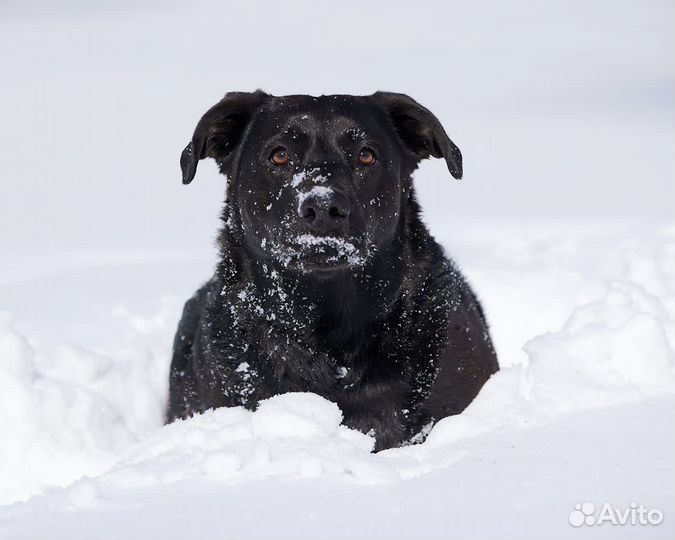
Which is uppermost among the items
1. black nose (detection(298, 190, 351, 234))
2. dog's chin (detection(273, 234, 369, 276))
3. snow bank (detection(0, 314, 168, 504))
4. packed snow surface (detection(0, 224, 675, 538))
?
black nose (detection(298, 190, 351, 234))

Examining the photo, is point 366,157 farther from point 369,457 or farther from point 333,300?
point 369,457

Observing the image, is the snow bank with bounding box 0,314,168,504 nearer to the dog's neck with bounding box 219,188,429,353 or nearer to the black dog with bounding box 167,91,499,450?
the black dog with bounding box 167,91,499,450

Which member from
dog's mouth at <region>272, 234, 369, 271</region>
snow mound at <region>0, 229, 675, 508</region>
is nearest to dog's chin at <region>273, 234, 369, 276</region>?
dog's mouth at <region>272, 234, 369, 271</region>

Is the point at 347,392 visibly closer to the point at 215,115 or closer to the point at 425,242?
the point at 425,242

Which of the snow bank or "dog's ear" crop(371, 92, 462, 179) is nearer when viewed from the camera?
"dog's ear" crop(371, 92, 462, 179)

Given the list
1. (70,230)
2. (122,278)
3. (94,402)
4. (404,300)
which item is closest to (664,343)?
(404,300)

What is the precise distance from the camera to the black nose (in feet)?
11.5

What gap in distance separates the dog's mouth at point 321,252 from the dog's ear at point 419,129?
2.23ft

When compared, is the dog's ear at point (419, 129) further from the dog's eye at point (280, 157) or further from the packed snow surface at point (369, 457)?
the packed snow surface at point (369, 457)

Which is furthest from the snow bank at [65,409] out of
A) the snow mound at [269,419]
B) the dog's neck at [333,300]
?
the dog's neck at [333,300]

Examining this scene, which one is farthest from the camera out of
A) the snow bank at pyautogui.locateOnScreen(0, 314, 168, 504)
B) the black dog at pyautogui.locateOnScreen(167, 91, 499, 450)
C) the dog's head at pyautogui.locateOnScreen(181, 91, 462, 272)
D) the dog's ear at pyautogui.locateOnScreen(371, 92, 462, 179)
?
the snow bank at pyautogui.locateOnScreen(0, 314, 168, 504)

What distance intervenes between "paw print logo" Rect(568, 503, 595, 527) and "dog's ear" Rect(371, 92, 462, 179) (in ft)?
6.35

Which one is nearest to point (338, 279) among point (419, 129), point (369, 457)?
point (419, 129)

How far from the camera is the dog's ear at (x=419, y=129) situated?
4086mm
